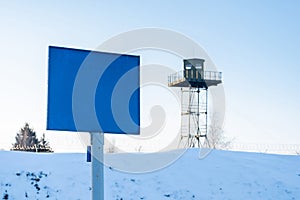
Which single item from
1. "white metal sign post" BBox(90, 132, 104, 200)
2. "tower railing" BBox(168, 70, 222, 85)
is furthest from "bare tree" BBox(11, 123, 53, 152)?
"white metal sign post" BBox(90, 132, 104, 200)

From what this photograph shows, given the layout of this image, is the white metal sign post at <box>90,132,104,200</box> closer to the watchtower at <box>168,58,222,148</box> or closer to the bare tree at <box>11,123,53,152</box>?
the watchtower at <box>168,58,222,148</box>

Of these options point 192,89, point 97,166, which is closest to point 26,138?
point 192,89

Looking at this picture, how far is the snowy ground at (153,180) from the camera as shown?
1798 cm

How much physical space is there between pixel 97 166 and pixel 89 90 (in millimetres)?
1434

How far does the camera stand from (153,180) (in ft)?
67.3

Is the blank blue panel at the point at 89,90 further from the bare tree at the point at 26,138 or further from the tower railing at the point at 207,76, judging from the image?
the bare tree at the point at 26,138

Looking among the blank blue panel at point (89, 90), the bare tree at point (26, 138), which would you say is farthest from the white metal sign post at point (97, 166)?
the bare tree at point (26, 138)

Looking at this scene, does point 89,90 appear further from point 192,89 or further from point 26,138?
point 26,138

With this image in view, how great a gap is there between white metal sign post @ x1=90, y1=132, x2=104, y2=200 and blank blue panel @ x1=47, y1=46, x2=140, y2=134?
26cm

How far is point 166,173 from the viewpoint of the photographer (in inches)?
860

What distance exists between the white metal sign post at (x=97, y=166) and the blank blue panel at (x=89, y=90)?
26 centimetres

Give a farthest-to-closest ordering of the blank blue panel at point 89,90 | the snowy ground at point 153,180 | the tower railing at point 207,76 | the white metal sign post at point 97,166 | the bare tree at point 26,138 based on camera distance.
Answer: the bare tree at point 26,138 → the tower railing at point 207,76 → the snowy ground at point 153,180 → the white metal sign post at point 97,166 → the blank blue panel at point 89,90

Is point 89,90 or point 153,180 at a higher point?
point 89,90

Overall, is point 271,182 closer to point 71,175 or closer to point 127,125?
point 71,175
